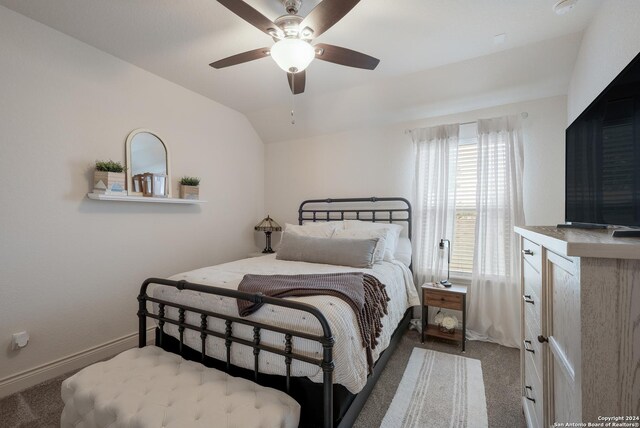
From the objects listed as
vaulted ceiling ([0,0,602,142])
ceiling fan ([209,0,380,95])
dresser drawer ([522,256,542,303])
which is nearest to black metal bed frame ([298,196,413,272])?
vaulted ceiling ([0,0,602,142])

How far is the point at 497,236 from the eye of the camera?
2.70 meters

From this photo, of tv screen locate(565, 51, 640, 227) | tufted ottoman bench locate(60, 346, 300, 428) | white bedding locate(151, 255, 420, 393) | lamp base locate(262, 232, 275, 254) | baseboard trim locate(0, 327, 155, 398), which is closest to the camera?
tv screen locate(565, 51, 640, 227)

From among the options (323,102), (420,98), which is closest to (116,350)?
(323,102)

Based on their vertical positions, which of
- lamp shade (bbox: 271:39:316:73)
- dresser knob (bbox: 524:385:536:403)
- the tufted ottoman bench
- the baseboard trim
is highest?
lamp shade (bbox: 271:39:316:73)

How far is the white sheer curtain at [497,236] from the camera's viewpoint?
2607 mm

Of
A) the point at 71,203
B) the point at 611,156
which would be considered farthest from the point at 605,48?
the point at 71,203

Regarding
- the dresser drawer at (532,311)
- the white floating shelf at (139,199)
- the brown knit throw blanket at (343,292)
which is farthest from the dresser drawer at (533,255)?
the white floating shelf at (139,199)

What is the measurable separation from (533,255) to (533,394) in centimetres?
71

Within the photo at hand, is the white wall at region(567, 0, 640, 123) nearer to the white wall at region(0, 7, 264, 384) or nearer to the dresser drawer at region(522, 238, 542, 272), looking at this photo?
the dresser drawer at region(522, 238, 542, 272)

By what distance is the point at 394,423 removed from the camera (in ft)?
5.37

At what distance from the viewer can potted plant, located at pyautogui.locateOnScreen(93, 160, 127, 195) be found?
2.27 meters

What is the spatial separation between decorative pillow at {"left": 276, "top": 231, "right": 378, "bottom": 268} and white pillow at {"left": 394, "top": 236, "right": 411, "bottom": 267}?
54 centimetres

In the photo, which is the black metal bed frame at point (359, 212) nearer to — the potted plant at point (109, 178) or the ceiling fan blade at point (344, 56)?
the ceiling fan blade at point (344, 56)

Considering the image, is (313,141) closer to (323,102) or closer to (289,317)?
(323,102)
